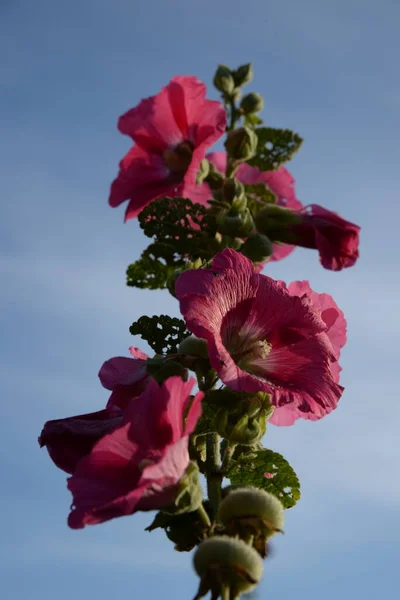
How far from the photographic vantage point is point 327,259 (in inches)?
97.4

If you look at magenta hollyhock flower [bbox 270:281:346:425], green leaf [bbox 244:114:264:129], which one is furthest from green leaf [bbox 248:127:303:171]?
magenta hollyhock flower [bbox 270:281:346:425]

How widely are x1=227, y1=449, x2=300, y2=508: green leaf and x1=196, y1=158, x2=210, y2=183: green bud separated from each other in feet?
3.10

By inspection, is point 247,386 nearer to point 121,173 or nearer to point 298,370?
point 298,370

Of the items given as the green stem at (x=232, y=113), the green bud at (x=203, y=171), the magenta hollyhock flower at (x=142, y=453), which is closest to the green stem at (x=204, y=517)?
A: the magenta hollyhock flower at (x=142, y=453)

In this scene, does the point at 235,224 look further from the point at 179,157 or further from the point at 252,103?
the point at 252,103

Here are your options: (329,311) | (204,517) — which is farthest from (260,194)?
(204,517)

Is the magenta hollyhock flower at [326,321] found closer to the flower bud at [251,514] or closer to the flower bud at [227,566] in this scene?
the flower bud at [251,514]

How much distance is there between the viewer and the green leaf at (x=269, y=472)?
6.89 ft

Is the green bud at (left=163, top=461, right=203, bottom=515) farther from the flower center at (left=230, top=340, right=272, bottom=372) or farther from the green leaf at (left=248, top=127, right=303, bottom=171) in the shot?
the green leaf at (left=248, top=127, right=303, bottom=171)

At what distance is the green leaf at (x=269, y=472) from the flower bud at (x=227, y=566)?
57cm

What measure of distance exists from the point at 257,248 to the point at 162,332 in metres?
0.40

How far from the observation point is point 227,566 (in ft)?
4.89

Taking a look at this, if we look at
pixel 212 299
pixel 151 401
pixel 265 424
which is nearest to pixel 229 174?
pixel 212 299

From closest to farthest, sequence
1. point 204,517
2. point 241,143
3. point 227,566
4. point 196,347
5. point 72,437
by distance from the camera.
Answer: point 227,566 < point 204,517 < point 72,437 < point 196,347 < point 241,143
